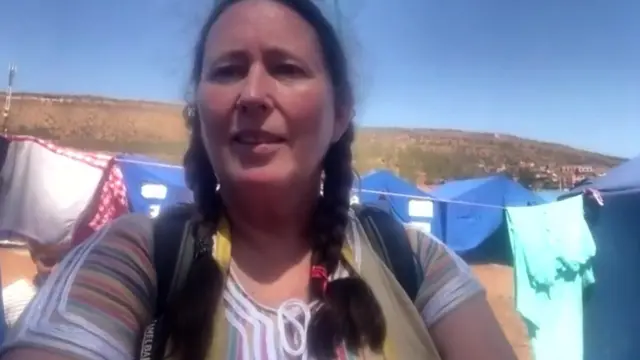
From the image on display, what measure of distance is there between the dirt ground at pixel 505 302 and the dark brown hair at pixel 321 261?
4996 mm

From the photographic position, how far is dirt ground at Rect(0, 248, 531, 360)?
583 centimetres

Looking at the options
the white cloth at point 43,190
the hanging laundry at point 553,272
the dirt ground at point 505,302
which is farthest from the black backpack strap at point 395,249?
the dirt ground at point 505,302

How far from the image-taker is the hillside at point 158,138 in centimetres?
1488

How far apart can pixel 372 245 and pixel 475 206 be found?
5.44 meters

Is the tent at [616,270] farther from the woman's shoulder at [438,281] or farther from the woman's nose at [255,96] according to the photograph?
the woman's nose at [255,96]

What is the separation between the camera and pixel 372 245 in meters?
0.75

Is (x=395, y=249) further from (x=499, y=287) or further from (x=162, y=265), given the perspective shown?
(x=499, y=287)

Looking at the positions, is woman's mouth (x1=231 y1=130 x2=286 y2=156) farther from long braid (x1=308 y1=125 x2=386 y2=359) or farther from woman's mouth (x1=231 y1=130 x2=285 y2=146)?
long braid (x1=308 y1=125 x2=386 y2=359)

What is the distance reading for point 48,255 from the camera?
→ 2.88 m

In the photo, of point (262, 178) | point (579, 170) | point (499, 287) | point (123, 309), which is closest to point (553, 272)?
point (262, 178)

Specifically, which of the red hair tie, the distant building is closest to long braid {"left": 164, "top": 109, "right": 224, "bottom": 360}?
the red hair tie

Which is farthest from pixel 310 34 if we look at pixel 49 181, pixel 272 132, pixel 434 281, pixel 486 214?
pixel 486 214

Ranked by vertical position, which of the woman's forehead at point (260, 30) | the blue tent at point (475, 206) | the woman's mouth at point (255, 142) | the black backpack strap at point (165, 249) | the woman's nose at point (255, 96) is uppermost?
the woman's forehead at point (260, 30)

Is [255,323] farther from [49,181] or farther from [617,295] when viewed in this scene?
[617,295]
